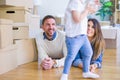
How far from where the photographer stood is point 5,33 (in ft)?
5.10

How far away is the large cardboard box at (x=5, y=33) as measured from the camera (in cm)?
150

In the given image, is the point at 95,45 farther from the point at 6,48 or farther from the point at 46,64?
the point at 6,48

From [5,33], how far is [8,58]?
7.4 inches

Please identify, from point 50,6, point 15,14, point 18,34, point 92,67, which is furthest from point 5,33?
point 50,6

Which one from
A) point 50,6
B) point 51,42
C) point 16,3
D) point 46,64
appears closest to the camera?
point 46,64

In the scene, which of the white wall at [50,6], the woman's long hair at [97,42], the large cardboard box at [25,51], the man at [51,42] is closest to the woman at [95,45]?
the woman's long hair at [97,42]

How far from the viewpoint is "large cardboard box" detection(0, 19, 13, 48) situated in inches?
59.0

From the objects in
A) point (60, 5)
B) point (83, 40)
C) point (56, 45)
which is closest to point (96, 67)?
point (56, 45)

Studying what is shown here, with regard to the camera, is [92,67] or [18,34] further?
[18,34]

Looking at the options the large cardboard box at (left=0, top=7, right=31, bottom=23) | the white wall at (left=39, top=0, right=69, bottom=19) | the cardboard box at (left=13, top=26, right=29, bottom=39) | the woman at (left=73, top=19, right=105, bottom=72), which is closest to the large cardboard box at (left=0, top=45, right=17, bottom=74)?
the cardboard box at (left=13, top=26, right=29, bottom=39)

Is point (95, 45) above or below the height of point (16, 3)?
below

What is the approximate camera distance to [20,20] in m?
1.97

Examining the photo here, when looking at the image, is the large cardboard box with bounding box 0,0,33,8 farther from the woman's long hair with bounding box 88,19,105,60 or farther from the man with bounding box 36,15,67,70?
the woman's long hair with bounding box 88,19,105,60

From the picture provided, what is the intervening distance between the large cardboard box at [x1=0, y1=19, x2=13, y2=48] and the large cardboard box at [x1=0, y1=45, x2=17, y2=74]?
40 millimetres
